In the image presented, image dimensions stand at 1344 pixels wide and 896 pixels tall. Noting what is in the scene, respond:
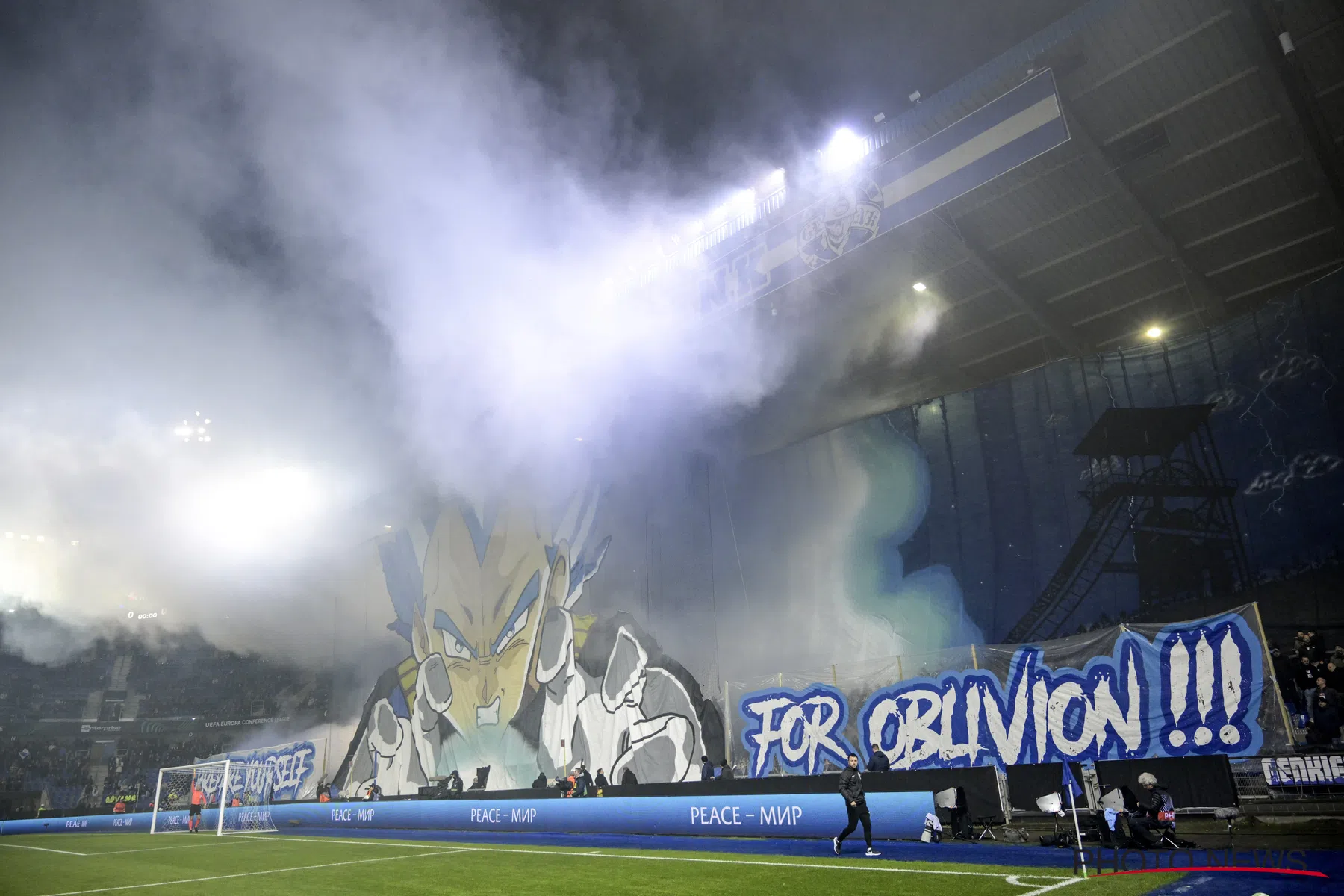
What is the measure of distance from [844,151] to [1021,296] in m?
4.92

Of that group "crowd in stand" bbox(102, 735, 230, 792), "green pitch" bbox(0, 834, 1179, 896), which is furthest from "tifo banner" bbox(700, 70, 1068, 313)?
"crowd in stand" bbox(102, 735, 230, 792)

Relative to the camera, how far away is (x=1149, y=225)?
12914 millimetres

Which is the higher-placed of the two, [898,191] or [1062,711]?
[898,191]

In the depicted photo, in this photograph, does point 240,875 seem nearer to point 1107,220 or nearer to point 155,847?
point 155,847

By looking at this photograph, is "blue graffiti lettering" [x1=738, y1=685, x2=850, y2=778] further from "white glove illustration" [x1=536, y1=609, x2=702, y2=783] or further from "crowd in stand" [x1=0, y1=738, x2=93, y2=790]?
"crowd in stand" [x1=0, y1=738, x2=93, y2=790]

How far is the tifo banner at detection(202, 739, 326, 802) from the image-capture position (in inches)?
1061

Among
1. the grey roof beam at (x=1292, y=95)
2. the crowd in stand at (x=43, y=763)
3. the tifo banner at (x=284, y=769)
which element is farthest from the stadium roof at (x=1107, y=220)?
the crowd in stand at (x=43, y=763)

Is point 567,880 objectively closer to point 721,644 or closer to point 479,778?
point 721,644

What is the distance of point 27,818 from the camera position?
25609 mm

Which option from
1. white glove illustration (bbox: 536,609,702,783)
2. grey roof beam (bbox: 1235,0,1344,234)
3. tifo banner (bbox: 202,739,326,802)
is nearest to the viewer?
grey roof beam (bbox: 1235,0,1344,234)

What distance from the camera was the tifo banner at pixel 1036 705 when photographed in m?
9.90

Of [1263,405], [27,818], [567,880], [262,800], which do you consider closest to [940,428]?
[1263,405]

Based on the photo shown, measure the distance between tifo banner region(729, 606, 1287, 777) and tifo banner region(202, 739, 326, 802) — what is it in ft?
61.3

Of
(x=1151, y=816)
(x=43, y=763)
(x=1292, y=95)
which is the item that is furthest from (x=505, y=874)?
(x=43, y=763)
